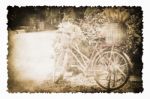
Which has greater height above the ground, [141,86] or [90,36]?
[90,36]

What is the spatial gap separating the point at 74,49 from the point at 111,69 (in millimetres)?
350

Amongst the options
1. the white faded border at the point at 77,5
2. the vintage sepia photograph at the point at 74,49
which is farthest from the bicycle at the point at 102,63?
the white faded border at the point at 77,5

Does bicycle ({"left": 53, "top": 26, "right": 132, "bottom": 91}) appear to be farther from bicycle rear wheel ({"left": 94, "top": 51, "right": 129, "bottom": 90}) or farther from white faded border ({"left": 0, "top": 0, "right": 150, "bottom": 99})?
white faded border ({"left": 0, "top": 0, "right": 150, "bottom": 99})

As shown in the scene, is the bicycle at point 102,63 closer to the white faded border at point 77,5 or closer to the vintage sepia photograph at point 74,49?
the vintage sepia photograph at point 74,49

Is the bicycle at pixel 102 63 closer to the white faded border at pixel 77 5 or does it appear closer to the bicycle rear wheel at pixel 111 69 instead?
the bicycle rear wheel at pixel 111 69

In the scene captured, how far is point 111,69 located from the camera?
7.72ft

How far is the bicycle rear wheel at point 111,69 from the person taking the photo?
92.5 inches

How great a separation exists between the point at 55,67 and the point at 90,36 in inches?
15.2

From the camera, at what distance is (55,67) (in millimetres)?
2332

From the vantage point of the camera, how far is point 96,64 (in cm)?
235

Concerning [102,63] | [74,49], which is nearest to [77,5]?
[74,49]
